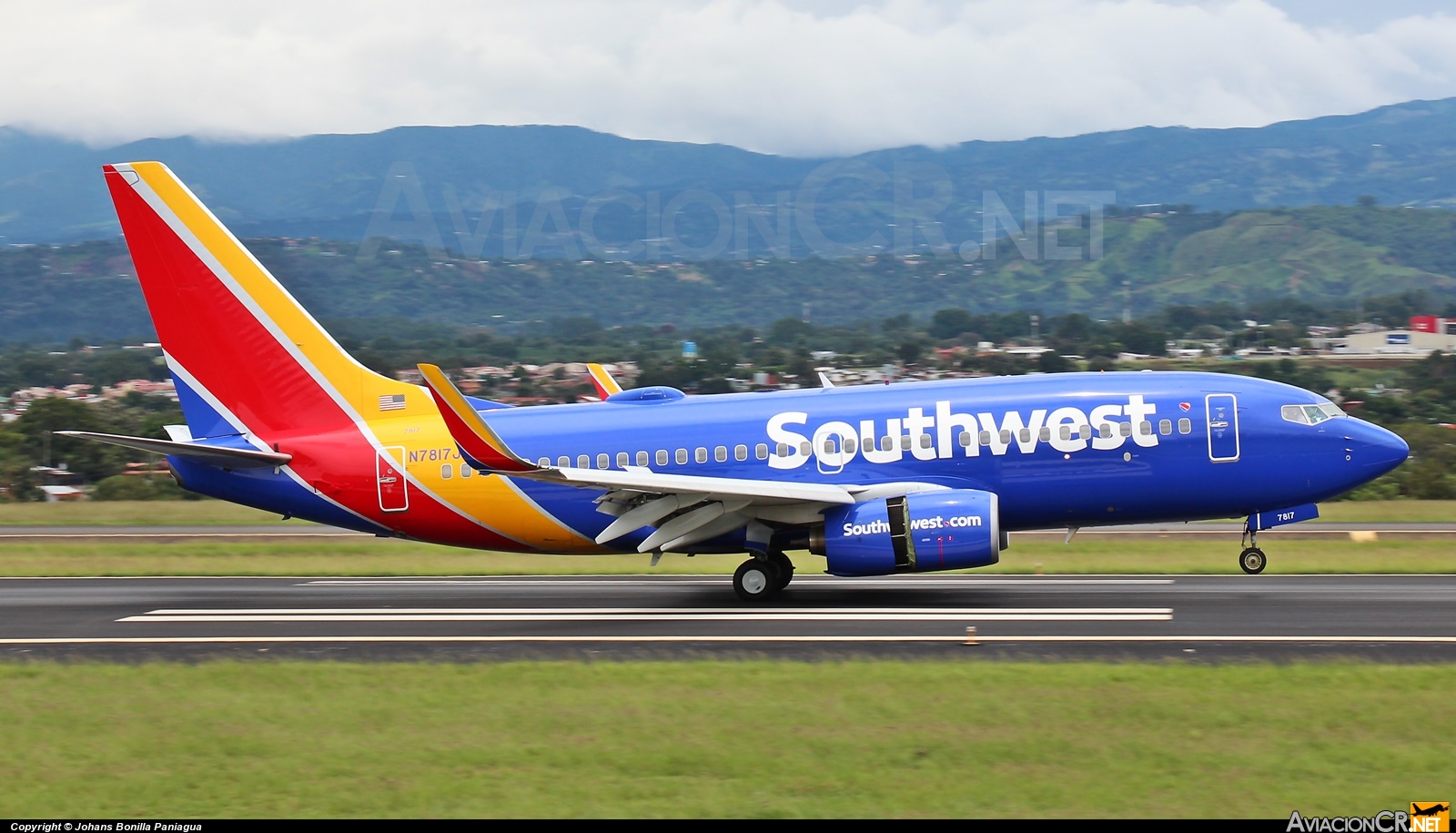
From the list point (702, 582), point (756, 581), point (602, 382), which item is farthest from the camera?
point (602, 382)

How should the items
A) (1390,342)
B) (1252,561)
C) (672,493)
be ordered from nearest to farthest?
(672,493) → (1252,561) → (1390,342)

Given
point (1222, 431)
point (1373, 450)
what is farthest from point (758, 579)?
point (1373, 450)

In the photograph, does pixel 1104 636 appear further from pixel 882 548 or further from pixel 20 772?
pixel 20 772

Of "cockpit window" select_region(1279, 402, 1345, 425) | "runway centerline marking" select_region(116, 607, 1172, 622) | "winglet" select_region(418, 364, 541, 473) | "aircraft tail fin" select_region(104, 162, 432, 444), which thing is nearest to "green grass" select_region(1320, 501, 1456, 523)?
"cockpit window" select_region(1279, 402, 1345, 425)

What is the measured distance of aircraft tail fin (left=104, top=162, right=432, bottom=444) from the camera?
26.5m

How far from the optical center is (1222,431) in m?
24.0

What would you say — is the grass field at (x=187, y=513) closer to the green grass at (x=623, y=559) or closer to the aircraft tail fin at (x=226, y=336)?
the green grass at (x=623, y=559)

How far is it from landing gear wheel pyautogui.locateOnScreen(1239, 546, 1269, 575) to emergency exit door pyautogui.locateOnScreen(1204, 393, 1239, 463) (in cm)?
294

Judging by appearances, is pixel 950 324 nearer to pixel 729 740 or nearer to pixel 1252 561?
pixel 1252 561

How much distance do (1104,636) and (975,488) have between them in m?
5.41

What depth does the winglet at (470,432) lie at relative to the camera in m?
21.9

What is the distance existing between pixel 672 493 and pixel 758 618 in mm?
2605

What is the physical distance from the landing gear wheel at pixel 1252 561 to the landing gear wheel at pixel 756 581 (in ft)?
28.7

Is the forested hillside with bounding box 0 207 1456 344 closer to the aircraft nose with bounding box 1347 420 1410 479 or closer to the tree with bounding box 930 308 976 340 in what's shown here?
the tree with bounding box 930 308 976 340
